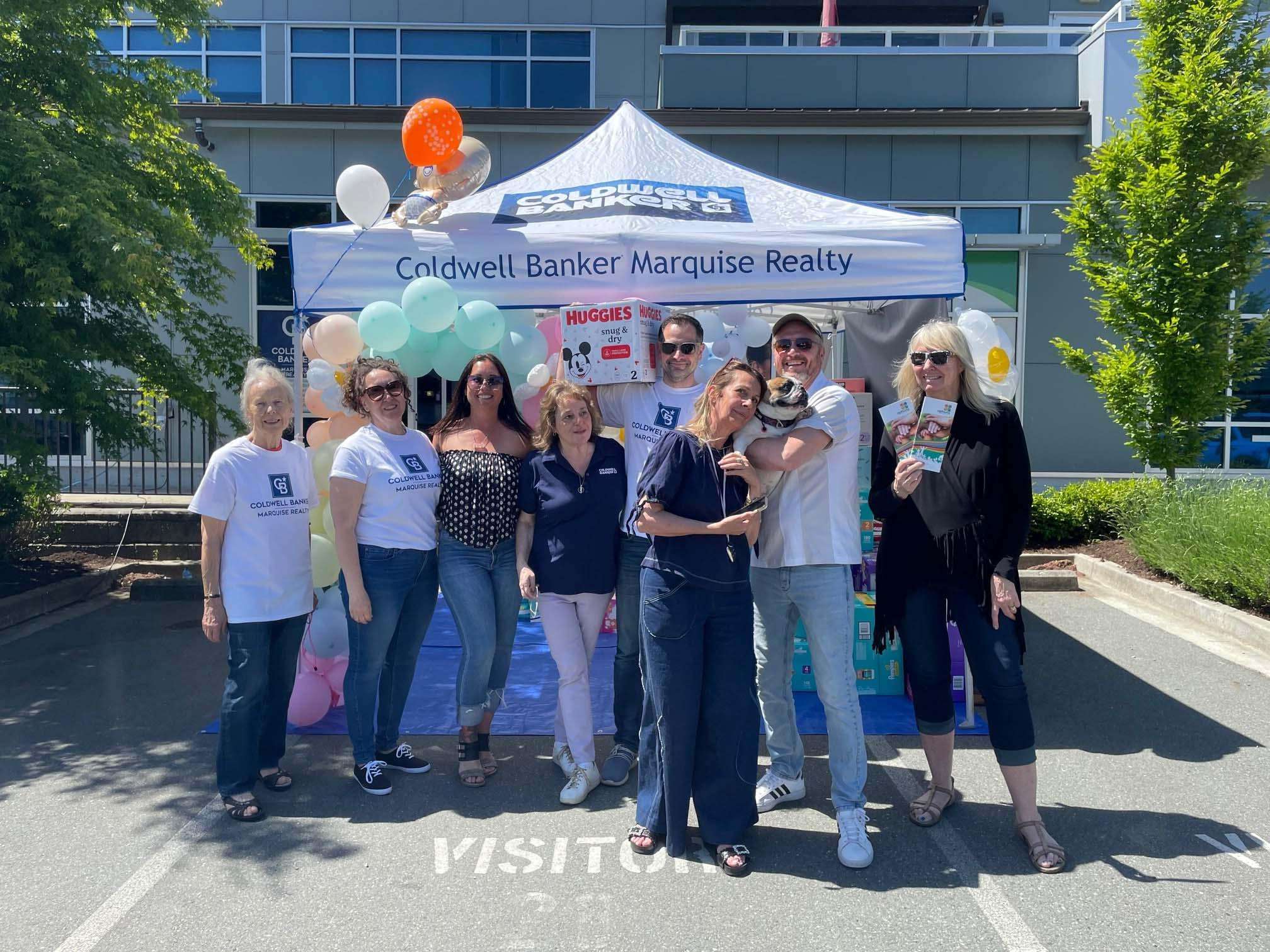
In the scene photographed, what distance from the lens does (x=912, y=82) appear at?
13.9 meters

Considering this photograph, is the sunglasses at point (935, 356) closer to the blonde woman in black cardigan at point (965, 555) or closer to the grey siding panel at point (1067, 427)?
the blonde woman in black cardigan at point (965, 555)

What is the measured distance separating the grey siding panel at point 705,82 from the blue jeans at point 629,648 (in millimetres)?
11261

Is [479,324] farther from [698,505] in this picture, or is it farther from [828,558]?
[828,558]

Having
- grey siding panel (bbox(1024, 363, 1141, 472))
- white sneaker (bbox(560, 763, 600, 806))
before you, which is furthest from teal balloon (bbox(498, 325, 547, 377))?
grey siding panel (bbox(1024, 363, 1141, 472))

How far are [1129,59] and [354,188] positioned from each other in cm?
1220

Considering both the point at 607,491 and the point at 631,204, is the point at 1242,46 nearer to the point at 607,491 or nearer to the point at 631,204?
the point at 631,204

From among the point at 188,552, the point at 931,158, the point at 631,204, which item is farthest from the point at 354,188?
the point at 931,158

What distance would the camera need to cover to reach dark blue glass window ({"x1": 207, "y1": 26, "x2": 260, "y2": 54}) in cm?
1490

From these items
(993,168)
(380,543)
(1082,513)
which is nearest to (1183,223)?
(1082,513)

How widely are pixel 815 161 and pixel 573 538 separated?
11467mm

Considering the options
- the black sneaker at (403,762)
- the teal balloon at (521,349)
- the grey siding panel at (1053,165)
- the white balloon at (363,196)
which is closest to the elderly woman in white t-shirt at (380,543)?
the black sneaker at (403,762)

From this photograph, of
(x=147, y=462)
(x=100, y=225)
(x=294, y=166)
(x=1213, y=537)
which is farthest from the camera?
(x=294, y=166)

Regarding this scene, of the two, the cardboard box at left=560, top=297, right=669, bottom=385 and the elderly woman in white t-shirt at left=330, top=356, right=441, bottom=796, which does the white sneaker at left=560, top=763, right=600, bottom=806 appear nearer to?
the elderly woman in white t-shirt at left=330, top=356, right=441, bottom=796

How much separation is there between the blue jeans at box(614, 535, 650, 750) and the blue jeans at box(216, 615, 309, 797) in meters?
1.37
